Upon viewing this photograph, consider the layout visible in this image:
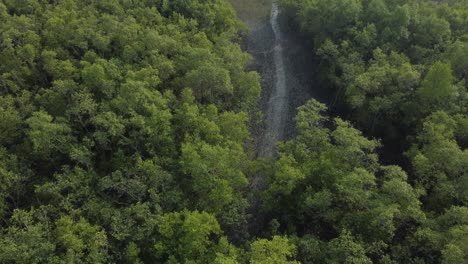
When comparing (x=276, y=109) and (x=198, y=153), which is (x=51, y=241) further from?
(x=276, y=109)

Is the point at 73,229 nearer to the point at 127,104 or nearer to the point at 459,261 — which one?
the point at 127,104

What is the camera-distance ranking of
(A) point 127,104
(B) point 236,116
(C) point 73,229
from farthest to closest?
1. (B) point 236,116
2. (A) point 127,104
3. (C) point 73,229

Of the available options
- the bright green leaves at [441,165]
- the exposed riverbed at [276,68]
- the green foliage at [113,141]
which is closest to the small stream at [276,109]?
the exposed riverbed at [276,68]

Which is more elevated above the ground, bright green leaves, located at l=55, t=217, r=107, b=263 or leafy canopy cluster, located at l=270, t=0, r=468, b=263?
leafy canopy cluster, located at l=270, t=0, r=468, b=263

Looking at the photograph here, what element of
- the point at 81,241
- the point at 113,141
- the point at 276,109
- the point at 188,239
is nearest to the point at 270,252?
the point at 188,239

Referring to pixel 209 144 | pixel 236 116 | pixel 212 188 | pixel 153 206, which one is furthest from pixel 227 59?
pixel 153 206

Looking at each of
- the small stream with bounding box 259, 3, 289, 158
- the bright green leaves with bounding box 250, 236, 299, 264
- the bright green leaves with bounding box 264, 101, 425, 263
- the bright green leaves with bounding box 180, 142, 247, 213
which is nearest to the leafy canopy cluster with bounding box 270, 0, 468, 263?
the bright green leaves with bounding box 264, 101, 425, 263

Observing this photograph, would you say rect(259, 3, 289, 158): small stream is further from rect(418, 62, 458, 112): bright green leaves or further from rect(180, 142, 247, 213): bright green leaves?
rect(418, 62, 458, 112): bright green leaves

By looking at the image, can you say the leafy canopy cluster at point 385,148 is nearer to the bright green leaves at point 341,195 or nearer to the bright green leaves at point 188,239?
the bright green leaves at point 341,195

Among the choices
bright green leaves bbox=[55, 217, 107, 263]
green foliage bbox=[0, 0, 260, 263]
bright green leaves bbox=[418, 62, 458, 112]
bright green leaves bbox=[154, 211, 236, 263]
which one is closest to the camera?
bright green leaves bbox=[55, 217, 107, 263]
